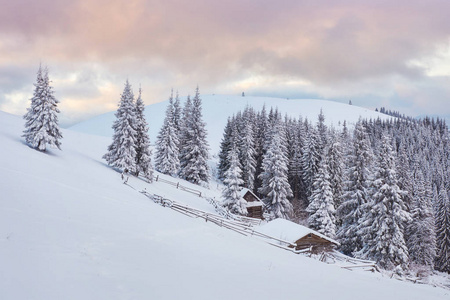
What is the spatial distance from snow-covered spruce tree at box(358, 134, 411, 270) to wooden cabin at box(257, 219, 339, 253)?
5.19 meters

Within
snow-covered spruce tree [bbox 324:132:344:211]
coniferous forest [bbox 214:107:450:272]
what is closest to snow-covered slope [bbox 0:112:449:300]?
coniferous forest [bbox 214:107:450:272]

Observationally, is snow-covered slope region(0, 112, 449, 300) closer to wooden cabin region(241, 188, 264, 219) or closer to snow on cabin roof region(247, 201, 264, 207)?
snow on cabin roof region(247, 201, 264, 207)

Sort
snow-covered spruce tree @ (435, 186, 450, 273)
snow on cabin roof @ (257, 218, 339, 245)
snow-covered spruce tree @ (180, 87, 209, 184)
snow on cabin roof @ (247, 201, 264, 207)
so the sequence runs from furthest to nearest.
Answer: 1. snow-covered spruce tree @ (180, 87, 209, 184)
2. snow-covered spruce tree @ (435, 186, 450, 273)
3. snow on cabin roof @ (247, 201, 264, 207)
4. snow on cabin roof @ (257, 218, 339, 245)

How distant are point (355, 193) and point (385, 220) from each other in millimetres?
7146

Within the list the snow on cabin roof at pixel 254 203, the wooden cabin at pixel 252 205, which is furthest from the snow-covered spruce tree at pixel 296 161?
the snow on cabin roof at pixel 254 203

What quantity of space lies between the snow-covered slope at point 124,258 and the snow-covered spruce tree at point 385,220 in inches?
765

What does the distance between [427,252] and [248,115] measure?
46.8m

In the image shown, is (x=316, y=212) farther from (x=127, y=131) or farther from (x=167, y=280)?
(x=167, y=280)

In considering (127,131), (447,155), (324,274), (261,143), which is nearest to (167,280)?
(324,274)

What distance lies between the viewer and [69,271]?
8852 millimetres

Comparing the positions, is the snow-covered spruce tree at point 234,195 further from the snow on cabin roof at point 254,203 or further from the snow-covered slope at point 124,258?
the snow-covered slope at point 124,258

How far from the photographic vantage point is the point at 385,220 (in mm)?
34562

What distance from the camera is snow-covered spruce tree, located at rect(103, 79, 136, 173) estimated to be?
4038 centimetres

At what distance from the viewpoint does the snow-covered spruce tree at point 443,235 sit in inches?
2193
